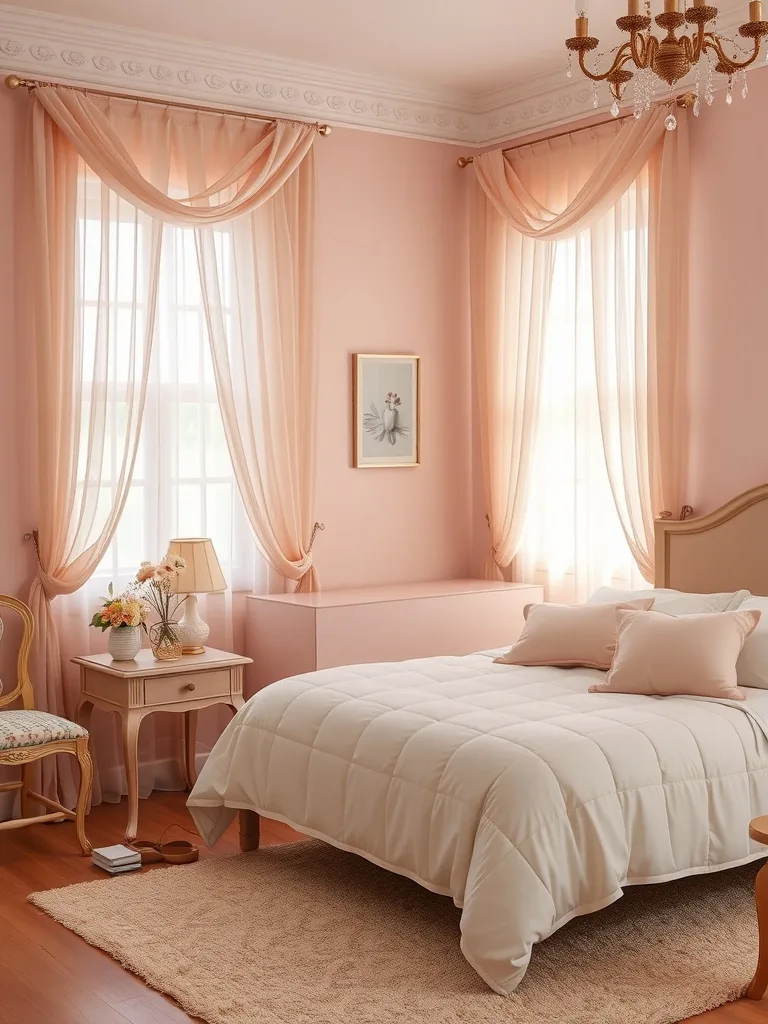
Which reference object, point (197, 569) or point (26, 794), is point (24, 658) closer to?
point (26, 794)

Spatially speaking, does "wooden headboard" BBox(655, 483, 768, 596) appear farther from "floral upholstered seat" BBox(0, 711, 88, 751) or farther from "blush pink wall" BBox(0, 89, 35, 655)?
"blush pink wall" BBox(0, 89, 35, 655)

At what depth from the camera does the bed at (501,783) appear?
3256 millimetres

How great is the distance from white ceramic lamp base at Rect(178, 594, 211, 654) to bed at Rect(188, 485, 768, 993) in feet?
2.54

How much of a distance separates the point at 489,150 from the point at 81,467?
2755 millimetres

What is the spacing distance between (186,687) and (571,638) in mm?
1561

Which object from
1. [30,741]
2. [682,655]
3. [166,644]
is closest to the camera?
[682,655]

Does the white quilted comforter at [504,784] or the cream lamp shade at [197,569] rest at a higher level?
the cream lamp shade at [197,569]

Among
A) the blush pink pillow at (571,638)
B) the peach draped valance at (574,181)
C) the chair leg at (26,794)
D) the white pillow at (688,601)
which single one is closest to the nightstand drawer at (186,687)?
the chair leg at (26,794)

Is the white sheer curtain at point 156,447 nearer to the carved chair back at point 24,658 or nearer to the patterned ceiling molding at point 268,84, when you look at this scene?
the carved chair back at point 24,658

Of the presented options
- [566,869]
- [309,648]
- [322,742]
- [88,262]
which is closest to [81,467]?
[88,262]

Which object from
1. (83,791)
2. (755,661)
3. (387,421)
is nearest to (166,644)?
(83,791)

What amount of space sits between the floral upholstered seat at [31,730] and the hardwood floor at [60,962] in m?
0.45

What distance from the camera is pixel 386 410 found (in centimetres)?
612

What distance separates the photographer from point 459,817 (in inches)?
133
